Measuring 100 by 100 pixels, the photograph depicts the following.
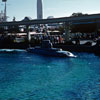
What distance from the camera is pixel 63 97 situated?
104 feet

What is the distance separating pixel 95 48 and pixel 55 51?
11803 millimetres

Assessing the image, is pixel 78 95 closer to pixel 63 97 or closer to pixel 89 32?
pixel 63 97

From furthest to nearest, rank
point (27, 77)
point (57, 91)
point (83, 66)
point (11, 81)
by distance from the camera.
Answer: point (83, 66) → point (27, 77) → point (11, 81) → point (57, 91)

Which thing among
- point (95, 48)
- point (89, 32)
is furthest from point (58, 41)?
point (89, 32)

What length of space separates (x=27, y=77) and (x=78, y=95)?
13.7 meters

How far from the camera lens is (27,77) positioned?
1742 inches

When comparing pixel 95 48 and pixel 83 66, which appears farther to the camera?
pixel 95 48

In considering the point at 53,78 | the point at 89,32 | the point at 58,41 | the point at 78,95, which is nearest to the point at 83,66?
the point at 53,78

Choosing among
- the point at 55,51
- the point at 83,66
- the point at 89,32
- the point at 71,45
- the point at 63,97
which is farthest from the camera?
the point at 89,32

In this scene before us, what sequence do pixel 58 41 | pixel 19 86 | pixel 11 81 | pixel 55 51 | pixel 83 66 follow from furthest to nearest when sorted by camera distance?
pixel 58 41, pixel 55 51, pixel 83 66, pixel 11 81, pixel 19 86

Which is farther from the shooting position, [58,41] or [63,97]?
[58,41]

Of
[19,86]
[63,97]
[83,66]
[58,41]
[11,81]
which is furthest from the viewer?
[58,41]

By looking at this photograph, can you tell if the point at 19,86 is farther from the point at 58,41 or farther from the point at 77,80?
the point at 58,41

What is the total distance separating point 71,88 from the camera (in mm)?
35656
